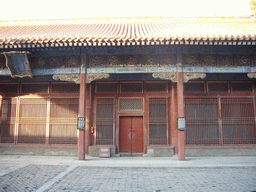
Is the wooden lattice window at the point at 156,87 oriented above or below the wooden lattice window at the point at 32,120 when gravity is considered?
above

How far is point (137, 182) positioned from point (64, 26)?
10892mm

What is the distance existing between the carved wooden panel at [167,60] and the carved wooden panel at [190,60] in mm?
450

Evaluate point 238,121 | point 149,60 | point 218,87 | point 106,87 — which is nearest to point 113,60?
point 149,60

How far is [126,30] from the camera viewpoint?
11.2m

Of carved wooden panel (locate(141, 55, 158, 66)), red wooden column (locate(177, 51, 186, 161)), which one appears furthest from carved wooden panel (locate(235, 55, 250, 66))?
carved wooden panel (locate(141, 55, 158, 66))

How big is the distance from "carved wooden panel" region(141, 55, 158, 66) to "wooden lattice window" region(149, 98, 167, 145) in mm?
2136

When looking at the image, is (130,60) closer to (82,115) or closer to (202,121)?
(82,115)

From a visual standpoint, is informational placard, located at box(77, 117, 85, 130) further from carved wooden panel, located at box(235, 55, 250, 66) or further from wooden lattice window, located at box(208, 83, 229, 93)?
carved wooden panel, located at box(235, 55, 250, 66)

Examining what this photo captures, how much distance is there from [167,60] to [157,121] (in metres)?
3.05

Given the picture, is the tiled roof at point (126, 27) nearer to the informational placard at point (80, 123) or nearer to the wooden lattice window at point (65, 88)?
the wooden lattice window at point (65, 88)

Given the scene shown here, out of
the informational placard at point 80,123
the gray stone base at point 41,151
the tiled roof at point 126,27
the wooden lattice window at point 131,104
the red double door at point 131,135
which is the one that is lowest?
the gray stone base at point 41,151

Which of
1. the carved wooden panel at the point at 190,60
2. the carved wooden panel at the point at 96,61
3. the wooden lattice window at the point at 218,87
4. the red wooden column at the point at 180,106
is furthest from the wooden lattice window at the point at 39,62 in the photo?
the wooden lattice window at the point at 218,87

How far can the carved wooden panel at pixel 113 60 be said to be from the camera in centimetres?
841

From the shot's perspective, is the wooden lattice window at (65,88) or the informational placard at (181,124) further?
the wooden lattice window at (65,88)
